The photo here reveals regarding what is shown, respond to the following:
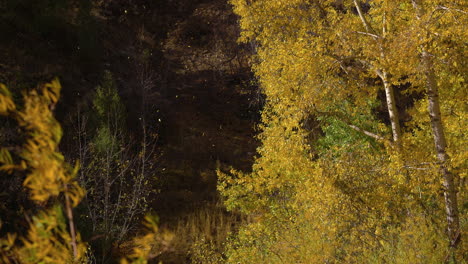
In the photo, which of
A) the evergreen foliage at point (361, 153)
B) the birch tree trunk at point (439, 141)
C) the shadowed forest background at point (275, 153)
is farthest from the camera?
the birch tree trunk at point (439, 141)

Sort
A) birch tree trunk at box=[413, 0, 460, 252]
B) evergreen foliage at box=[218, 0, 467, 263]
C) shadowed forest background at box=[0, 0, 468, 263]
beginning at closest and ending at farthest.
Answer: shadowed forest background at box=[0, 0, 468, 263] < evergreen foliage at box=[218, 0, 467, 263] < birch tree trunk at box=[413, 0, 460, 252]

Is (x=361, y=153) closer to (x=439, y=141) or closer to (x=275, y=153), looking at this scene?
(x=439, y=141)

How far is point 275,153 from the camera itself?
9.65 m

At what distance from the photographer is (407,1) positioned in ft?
28.7

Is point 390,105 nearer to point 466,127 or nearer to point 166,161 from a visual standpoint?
point 466,127

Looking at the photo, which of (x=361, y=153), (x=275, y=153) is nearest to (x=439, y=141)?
(x=361, y=153)

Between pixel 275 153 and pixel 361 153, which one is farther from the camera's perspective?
pixel 275 153

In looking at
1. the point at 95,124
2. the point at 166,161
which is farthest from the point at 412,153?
the point at 166,161

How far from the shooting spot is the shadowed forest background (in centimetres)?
636

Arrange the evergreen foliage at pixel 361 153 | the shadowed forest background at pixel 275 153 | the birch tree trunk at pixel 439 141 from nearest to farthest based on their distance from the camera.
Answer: the shadowed forest background at pixel 275 153 → the evergreen foliage at pixel 361 153 → the birch tree trunk at pixel 439 141

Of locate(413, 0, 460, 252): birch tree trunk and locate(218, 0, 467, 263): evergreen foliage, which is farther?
locate(413, 0, 460, 252): birch tree trunk

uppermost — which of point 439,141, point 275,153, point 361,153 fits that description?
point 439,141

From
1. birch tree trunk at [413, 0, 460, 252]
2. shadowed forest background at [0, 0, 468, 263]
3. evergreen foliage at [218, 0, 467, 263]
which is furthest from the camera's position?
birch tree trunk at [413, 0, 460, 252]

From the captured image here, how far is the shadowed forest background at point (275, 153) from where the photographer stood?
6355 millimetres
